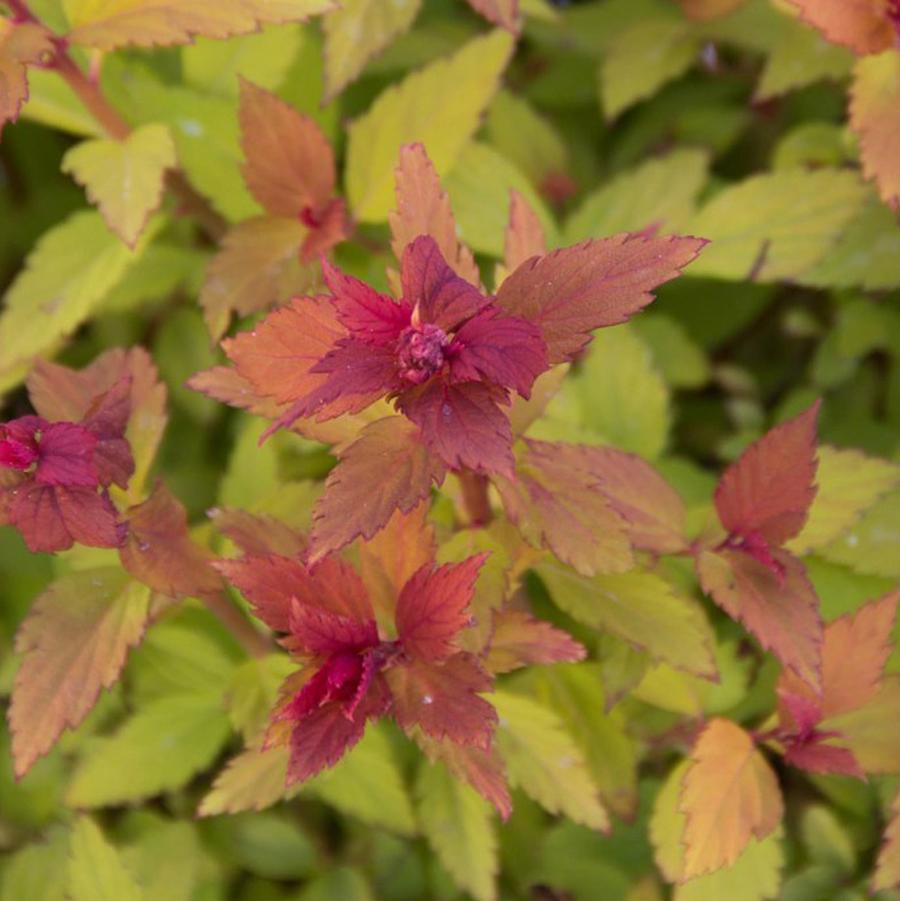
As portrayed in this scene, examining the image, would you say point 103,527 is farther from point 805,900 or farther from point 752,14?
point 752,14

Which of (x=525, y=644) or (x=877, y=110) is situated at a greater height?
(x=877, y=110)

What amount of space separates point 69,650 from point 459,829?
49cm

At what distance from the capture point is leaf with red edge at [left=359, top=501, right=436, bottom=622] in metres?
0.85

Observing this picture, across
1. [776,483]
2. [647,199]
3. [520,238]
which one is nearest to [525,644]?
[776,483]

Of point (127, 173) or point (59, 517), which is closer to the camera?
point (59, 517)

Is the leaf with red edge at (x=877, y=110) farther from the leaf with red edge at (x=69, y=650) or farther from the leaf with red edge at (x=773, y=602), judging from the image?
the leaf with red edge at (x=69, y=650)

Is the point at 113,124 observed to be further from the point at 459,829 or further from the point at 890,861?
the point at 890,861

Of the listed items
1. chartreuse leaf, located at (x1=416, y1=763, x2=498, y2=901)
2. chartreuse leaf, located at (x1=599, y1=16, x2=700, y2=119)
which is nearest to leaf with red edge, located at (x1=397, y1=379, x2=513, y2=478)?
chartreuse leaf, located at (x1=416, y1=763, x2=498, y2=901)

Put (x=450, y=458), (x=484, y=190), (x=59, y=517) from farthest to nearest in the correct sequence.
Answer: (x=484, y=190)
(x=59, y=517)
(x=450, y=458)

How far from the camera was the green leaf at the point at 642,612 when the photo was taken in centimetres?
96

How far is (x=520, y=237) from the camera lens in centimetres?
96

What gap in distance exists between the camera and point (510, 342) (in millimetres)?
706

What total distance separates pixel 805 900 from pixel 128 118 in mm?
1260

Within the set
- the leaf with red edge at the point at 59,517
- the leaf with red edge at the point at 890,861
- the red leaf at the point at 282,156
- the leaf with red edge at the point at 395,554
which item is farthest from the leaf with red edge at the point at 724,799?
the red leaf at the point at 282,156
